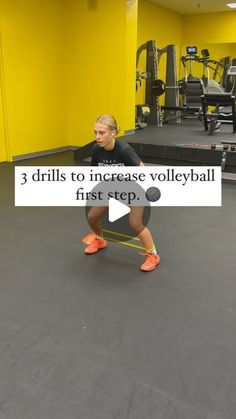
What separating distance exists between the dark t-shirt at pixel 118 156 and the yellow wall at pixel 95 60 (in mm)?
4189

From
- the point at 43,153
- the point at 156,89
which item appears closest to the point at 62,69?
the point at 43,153

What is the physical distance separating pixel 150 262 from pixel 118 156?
2.60 ft

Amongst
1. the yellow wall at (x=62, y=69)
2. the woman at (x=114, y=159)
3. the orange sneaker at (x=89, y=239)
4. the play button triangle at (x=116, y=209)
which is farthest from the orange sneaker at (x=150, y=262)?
the yellow wall at (x=62, y=69)

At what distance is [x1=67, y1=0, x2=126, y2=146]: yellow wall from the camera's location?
6.31 metres

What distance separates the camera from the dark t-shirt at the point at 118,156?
8.34ft

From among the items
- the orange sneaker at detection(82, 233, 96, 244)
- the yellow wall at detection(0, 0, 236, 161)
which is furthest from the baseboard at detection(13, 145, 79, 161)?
the orange sneaker at detection(82, 233, 96, 244)

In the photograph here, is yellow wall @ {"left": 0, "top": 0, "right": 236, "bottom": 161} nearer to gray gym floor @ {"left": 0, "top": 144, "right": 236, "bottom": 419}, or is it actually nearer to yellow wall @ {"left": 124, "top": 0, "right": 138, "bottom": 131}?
yellow wall @ {"left": 124, "top": 0, "right": 138, "bottom": 131}

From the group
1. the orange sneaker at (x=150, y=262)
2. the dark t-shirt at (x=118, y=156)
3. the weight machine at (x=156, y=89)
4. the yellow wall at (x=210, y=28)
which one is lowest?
the orange sneaker at (x=150, y=262)

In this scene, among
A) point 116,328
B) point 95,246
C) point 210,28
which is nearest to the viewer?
point 116,328

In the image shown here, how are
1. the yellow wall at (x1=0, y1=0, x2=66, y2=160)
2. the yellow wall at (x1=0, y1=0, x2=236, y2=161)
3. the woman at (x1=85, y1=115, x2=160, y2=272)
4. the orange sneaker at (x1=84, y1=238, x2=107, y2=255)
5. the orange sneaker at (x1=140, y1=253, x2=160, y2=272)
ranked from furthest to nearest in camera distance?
the yellow wall at (x1=0, y1=0, x2=236, y2=161) < the yellow wall at (x1=0, y1=0, x2=66, y2=160) < the orange sneaker at (x1=84, y1=238, x2=107, y2=255) < the orange sneaker at (x1=140, y1=253, x2=160, y2=272) < the woman at (x1=85, y1=115, x2=160, y2=272)

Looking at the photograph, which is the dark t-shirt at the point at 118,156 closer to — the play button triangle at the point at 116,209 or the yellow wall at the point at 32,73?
the play button triangle at the point at 116,209

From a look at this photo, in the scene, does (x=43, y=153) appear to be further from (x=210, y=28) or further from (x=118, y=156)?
(x=210, y=28)

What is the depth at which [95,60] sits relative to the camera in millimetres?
6602

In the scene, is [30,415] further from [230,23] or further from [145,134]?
[230,23]
